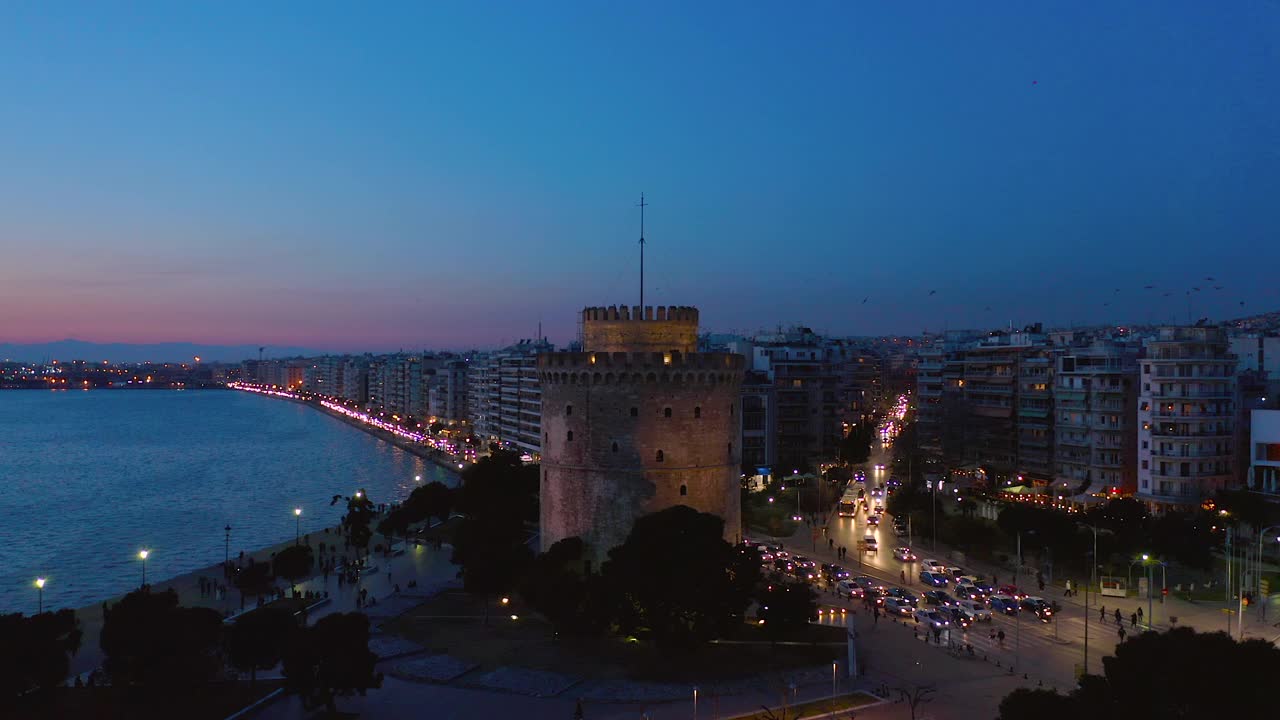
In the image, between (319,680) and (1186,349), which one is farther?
(1186,349)

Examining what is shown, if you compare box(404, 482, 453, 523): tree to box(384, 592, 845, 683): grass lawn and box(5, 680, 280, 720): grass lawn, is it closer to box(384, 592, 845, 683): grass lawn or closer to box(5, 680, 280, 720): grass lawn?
box(384, 592, 845, 683): grass lawn

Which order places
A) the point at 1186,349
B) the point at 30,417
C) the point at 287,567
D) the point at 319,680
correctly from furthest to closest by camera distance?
the point at 30,417 → the point at 1186,349 → the point at 287,567 → the point at 319,680

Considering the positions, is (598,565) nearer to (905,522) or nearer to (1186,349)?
(905,522)

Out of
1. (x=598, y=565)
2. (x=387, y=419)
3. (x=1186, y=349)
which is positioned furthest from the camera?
(x=387, y=419)

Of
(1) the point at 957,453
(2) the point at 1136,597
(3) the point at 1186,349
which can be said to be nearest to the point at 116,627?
(2) the point at 1136,597

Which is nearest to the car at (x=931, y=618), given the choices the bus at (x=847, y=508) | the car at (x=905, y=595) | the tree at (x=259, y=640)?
the car at (x=905, y=595)

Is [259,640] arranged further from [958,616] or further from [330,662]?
[958,616]

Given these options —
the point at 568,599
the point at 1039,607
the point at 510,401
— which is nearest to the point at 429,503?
the point at 568,599
